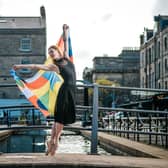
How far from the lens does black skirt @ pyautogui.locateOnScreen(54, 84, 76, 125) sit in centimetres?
600

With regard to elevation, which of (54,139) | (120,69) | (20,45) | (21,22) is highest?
(21,22)

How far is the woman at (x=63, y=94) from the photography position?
5.98m

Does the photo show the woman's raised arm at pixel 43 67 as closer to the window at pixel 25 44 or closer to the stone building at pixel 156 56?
the window at pixel 25 44

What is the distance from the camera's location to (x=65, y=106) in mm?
6020

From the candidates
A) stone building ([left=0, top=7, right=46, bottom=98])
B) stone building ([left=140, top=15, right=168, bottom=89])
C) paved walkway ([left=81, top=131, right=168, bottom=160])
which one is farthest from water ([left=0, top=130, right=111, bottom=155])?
stone building ([left=140, top=15, right=168, bottom=89])

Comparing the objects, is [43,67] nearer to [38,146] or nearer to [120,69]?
[38,146]

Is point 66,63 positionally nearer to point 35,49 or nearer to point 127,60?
point 35,49

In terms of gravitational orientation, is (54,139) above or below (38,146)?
above

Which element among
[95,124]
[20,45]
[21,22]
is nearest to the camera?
[95,124]

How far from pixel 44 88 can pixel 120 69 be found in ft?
312

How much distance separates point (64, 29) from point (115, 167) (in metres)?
2.32

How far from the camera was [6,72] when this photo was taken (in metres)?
52.6

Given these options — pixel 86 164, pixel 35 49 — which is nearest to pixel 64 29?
pixel 86 164

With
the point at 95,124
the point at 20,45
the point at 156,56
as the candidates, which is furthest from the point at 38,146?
the point at 156,56
